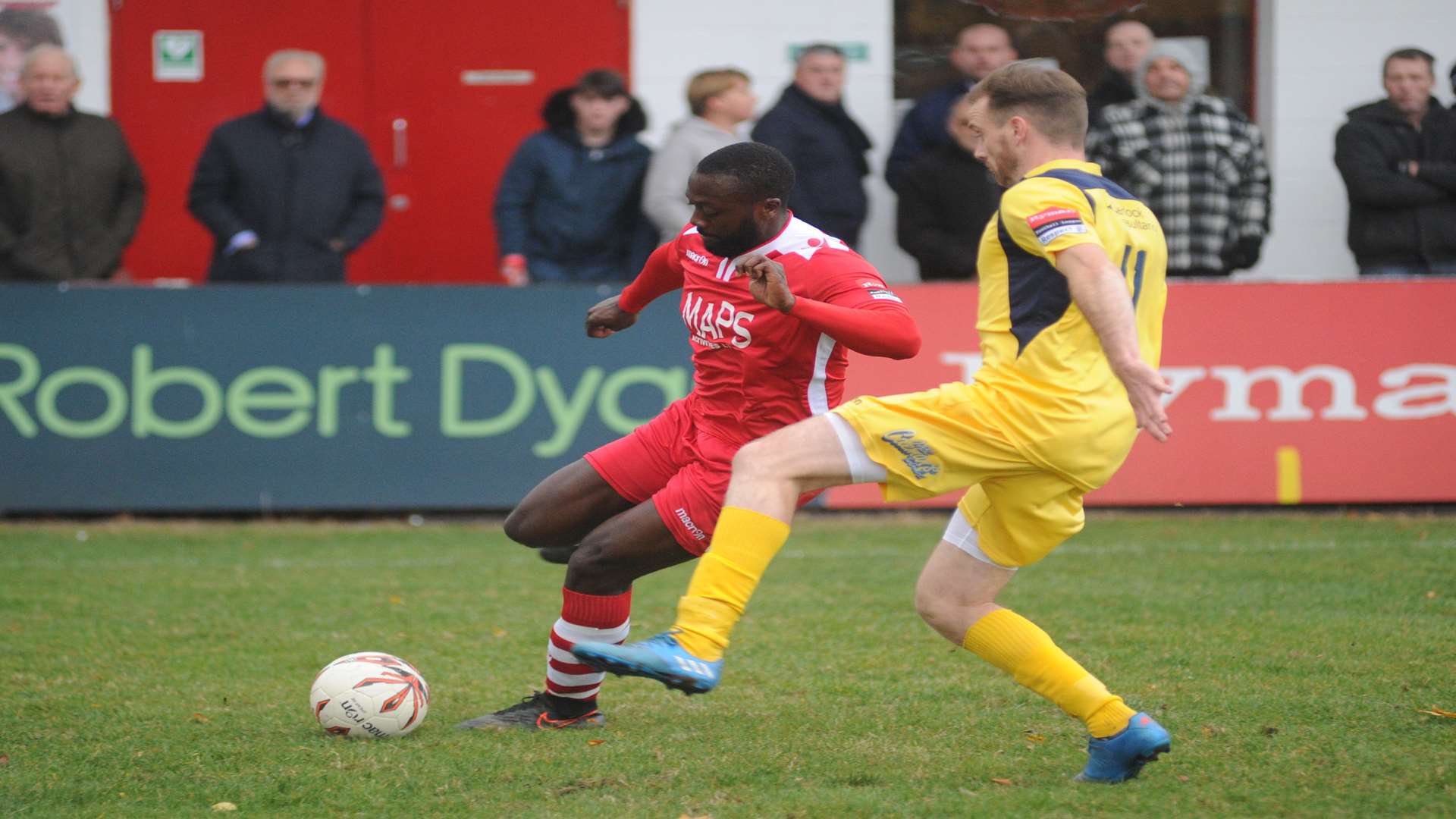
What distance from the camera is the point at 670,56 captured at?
12766mm

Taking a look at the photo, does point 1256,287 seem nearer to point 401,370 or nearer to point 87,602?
point 401,370

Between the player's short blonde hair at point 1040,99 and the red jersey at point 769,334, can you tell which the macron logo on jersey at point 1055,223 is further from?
the red jersey at point 769,334

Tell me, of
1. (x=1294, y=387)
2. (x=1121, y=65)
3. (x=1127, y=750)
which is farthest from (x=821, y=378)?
(x=1121, y=65)

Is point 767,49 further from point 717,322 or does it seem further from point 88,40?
point 717,322

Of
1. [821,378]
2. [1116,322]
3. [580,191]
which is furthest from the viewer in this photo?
[580,191]

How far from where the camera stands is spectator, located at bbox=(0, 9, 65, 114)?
39.7ft

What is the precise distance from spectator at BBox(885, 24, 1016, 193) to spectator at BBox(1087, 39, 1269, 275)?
0.82 meters

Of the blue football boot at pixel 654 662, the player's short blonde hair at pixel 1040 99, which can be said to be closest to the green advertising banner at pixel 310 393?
the player's short blonde hair at pixel 1040 99

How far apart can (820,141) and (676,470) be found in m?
5.60

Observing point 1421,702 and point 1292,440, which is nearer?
point 1421,702

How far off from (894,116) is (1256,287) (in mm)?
3546

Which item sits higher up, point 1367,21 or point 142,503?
point 1367,21

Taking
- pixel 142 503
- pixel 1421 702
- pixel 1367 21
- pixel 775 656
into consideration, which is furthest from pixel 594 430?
pixel 1367 21

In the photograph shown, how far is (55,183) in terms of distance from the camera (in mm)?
10258
